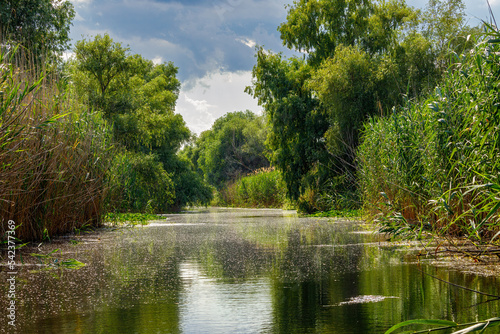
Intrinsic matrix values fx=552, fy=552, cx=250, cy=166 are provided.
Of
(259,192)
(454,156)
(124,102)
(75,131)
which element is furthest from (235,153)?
(454,156)

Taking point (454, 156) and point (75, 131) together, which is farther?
point (75, 131)

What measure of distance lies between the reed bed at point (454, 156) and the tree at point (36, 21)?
571 inches

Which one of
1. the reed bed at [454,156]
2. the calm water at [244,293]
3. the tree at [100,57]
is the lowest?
the calm water at [244,293]

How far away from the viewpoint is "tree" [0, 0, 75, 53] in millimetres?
20266

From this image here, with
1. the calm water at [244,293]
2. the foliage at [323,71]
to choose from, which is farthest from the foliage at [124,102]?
the calm water at [244,293]

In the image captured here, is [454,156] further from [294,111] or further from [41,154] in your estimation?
[294,111]

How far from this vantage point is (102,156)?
11414mm

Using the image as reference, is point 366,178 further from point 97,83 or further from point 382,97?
point 97,83

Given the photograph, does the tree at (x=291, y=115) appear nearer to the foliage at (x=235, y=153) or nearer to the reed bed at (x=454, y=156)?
the reed bed at (x=454, y=156)

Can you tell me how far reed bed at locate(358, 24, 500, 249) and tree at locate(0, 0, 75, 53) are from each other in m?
14.5

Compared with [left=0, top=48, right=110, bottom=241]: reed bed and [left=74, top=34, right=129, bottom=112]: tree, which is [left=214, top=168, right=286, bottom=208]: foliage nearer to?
[left=74, top=34, right=129, bottom=112]: tree

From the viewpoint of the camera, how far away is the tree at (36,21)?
20.3 meters

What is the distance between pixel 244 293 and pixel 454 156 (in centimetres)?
384

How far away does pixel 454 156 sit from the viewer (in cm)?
702
